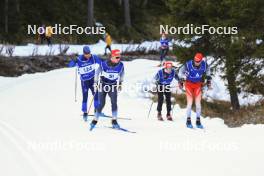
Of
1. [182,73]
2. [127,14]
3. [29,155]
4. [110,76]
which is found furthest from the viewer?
[127,14]

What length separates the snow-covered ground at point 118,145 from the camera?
8.39 metres

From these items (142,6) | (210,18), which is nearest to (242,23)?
(210,18)

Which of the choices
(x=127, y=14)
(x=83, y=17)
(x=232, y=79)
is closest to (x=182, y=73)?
(x=232, y=79)

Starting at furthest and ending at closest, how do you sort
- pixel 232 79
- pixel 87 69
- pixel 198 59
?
pixel 232 79, pixel 87 69, pixel 198 59

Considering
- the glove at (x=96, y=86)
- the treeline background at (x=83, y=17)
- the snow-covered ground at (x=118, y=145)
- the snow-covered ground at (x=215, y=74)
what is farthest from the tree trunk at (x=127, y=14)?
the glove at (x=96, y=86)

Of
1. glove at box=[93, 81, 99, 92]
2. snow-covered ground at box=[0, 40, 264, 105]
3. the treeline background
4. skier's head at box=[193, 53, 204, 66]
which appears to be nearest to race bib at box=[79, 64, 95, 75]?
glove at box=[93, 81, 99, 92]

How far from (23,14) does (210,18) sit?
74.2ft

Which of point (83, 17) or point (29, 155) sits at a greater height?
point (83, 17)

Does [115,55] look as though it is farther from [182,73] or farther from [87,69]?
[182,73]

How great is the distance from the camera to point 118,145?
10211mm

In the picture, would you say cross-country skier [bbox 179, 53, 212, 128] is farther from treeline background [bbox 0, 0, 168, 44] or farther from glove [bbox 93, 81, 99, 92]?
treeline background [bbox 0, 0, 168, 44]

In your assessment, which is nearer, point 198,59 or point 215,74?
point 198,59

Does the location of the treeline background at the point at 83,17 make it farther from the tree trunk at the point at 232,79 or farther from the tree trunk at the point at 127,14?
the tree trunk at the point at 232,79

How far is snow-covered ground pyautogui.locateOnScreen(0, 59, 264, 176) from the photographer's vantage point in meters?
8.39
